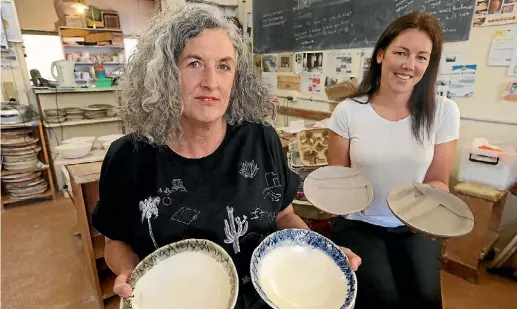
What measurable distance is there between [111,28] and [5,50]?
255cm

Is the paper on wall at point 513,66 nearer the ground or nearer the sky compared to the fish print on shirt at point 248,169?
nearer the sky

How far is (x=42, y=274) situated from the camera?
197cm

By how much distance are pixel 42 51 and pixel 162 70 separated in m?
6.16

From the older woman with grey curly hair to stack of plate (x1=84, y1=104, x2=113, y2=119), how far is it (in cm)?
291

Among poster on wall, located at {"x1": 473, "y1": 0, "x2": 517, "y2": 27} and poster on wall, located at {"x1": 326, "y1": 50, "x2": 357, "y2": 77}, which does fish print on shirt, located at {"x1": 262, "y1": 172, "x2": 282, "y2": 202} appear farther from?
poster on wall, located at {"x1": 326, "y1": 50, "x2": 357, "y2": 77}

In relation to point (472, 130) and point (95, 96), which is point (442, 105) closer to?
point (472, 130)

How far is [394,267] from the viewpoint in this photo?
1.13 meters

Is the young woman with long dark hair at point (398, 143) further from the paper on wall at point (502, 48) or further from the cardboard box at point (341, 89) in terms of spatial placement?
the cardboard box at point (341, 89)

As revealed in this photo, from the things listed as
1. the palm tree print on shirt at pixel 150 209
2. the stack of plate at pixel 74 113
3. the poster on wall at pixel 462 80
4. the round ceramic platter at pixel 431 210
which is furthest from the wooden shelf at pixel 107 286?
the poster on wall at pixel 462 80

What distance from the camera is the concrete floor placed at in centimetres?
169

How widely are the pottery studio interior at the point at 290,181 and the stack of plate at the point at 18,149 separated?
75 cm

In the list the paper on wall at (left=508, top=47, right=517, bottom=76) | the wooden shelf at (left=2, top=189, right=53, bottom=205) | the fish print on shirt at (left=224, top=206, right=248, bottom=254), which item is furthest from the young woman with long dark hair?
the wooden shelf at (left=2, top=189, right=53, bottom=205)

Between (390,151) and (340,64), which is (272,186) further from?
(340,64)

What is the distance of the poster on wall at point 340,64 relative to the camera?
2.62m
